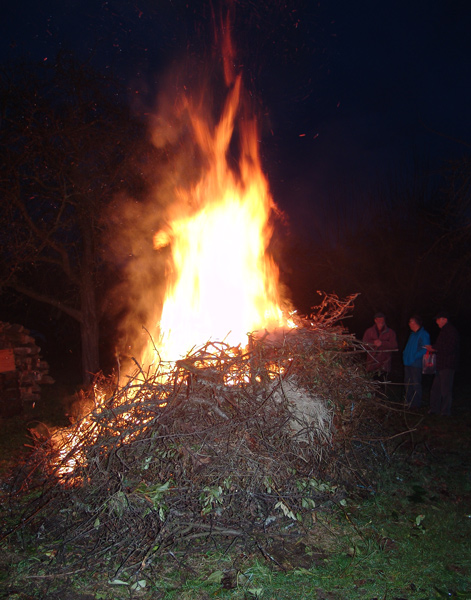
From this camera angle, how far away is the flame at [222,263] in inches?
259

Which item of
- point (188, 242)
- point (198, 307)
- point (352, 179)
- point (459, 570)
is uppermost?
point (352, 179)

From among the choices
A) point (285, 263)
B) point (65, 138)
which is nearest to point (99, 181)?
point (65, 138)

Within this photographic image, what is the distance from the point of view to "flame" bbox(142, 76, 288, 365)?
657 cm

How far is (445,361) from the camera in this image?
7832 millimetres

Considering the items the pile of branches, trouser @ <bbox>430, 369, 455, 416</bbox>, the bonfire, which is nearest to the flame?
the bonfire

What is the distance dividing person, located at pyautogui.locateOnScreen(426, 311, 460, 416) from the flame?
2994 mm

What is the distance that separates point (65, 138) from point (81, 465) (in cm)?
767

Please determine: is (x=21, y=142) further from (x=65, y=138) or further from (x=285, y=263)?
(x=285, y=263)

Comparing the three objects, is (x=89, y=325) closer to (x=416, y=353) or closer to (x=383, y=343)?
(x=383, y=343)

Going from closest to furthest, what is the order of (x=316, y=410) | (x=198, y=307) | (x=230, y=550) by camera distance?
1. (x=230, y=550)
2. (x=316, y=410)
3. (x=198, y=307)

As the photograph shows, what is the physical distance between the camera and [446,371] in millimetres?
7910

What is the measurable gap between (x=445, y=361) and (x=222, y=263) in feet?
13.5

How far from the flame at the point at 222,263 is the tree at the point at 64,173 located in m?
2.95

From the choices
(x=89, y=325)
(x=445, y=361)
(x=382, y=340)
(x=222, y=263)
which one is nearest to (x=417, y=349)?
(x=445, y=361)
